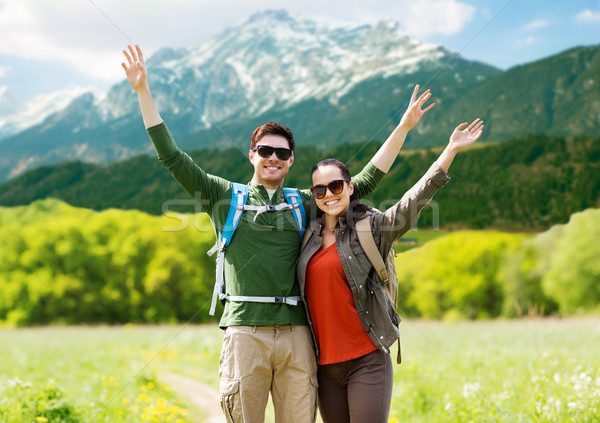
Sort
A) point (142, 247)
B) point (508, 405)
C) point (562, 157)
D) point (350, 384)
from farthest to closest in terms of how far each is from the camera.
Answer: point (562, 157) → point (142, 247) → point (508, 405) → point (350, 384)

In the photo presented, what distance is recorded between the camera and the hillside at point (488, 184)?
10088 cm

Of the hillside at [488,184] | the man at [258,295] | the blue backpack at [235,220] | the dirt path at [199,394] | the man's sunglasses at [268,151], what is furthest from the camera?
the hillside at [488,184]

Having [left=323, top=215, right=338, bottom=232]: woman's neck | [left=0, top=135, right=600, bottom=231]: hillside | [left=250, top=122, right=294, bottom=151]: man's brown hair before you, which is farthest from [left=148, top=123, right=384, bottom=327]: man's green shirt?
[left=0, top=135, right=600, bottom=231]: hillside

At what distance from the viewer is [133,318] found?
65250 mm

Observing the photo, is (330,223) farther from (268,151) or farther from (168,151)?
(168,151)

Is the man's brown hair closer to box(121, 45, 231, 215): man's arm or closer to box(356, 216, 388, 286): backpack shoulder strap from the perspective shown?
box(121, 45, 231, 215): man's arm

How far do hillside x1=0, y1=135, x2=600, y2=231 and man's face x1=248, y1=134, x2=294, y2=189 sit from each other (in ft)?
257

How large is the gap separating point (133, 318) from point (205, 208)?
66161 mm

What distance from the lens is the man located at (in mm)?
3754

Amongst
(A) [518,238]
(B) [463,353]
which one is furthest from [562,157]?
(B) [463,353]

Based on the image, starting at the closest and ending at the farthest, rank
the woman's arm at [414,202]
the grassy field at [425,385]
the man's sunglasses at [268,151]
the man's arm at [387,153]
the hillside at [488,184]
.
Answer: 1. the woman's arm at [414,202]
2. the man's sunglasses at [268,151]
3. the man's arm at [387,153]
4. the grassy field at [425,385]
5. the hillside at [488,184]

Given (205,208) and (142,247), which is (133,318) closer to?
(142,247)

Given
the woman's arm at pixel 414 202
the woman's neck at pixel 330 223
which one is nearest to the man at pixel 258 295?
the woman's neck at pixel 330 223

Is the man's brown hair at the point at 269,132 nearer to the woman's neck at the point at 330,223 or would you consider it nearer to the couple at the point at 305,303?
the couple at the point at 305,303
